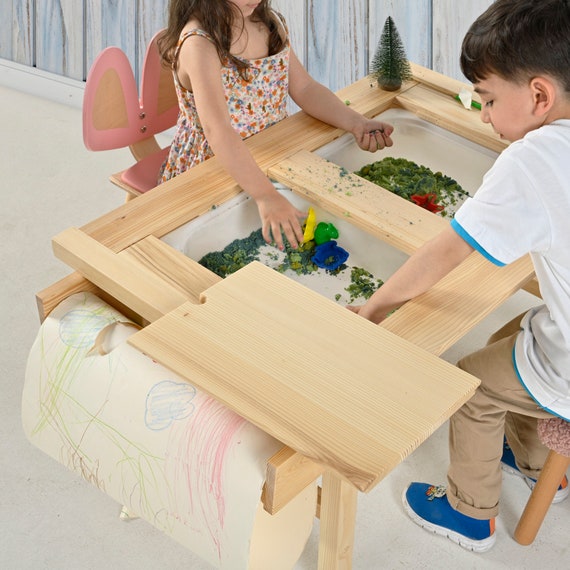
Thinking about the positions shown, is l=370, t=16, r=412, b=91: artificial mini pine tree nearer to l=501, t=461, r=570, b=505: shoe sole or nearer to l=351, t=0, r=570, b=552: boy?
l=351, t=0, r=570, b=552: boy

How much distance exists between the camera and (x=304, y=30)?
2.70 m

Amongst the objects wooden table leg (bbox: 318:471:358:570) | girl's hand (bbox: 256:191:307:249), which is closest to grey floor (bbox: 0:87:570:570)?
wooden table leg (bbox: 318:471:358:570)

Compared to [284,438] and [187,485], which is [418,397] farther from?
[187,485]

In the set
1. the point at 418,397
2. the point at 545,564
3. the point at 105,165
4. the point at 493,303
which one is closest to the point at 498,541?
the point at 545,564

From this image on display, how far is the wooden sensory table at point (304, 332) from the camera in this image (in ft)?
3.78

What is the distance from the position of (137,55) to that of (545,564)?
1967 mm

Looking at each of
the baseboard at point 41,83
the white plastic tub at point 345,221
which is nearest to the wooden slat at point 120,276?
the white plastic tub at point 345,221

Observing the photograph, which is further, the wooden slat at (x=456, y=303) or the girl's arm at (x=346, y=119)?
the girl's arm at (x=346, y=119)

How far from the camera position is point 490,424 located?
64.5 inches

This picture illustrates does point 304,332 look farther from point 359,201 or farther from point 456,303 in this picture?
point 359,201

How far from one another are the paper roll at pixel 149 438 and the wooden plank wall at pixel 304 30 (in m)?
1.45

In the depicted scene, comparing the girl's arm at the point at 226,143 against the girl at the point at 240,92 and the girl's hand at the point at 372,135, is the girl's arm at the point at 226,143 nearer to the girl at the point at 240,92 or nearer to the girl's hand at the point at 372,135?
the girl at the point at 240,92

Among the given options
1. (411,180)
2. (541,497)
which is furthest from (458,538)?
(411,180)

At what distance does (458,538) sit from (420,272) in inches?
27.1
